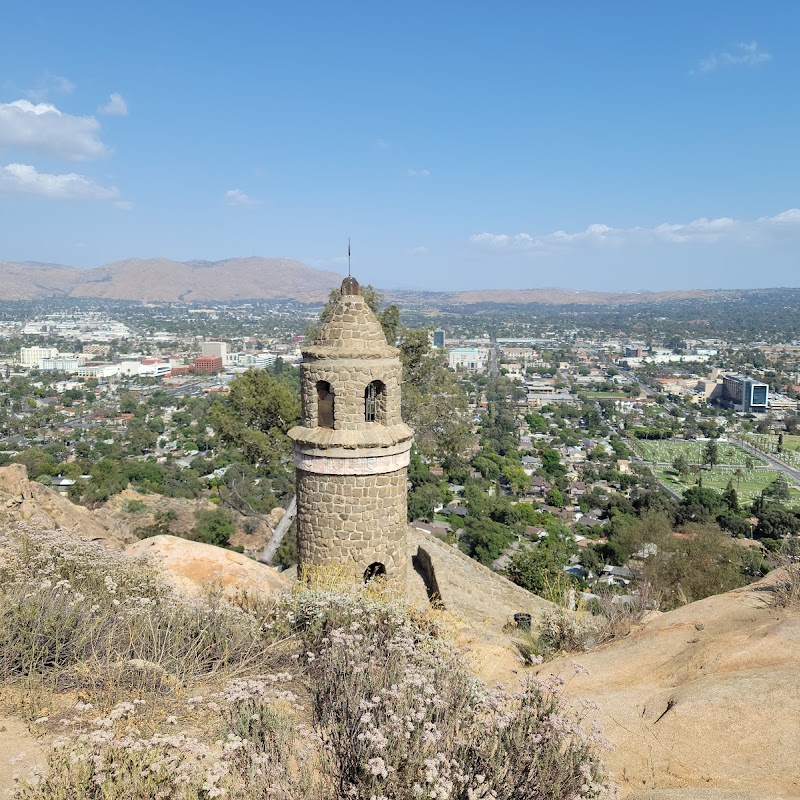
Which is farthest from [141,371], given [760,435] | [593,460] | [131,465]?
[760,435]

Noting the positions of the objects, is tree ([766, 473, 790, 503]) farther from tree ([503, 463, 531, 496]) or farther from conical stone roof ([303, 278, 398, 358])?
conical stone roof ([303, 278, 398, 358])

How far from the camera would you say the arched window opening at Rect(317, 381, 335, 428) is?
845 cm

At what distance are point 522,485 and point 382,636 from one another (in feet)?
148

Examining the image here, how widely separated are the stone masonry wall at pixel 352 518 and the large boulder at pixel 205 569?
0.78 metres

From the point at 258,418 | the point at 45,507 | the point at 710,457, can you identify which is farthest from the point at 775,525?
the point at 45,507

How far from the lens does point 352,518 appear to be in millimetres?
8266

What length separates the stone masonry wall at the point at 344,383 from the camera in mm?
8266

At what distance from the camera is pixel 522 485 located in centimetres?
5006

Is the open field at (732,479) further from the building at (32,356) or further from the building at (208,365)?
the building at (32,356)

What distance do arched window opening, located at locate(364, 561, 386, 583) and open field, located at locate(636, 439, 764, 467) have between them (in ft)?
196

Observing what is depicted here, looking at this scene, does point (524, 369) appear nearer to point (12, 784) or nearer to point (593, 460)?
point (593, 460)

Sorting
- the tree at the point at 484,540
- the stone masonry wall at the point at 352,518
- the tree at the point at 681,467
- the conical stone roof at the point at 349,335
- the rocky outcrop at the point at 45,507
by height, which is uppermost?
the conical stone roof at the point at 349,335

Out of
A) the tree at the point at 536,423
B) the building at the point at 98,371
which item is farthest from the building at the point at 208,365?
the tree at the point at 536,423

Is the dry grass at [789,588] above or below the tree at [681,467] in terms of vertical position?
above
